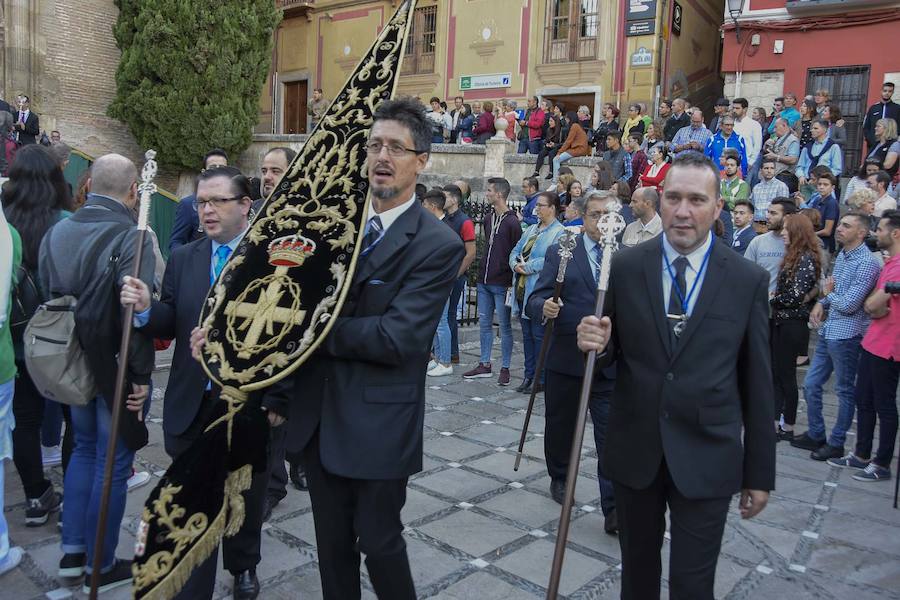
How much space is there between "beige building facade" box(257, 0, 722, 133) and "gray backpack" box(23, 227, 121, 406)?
19.6m

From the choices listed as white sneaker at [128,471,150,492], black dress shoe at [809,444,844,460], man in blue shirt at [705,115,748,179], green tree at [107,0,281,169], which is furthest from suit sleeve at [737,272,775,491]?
green tree at [107,0,281,169]

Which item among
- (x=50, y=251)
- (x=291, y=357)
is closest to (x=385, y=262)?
(x=291, y=357)

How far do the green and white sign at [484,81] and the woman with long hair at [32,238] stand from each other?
66.4ft

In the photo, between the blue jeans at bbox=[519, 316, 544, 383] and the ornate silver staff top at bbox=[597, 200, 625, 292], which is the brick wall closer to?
the blue jeans at bbox=[519, 316, 544, 383]

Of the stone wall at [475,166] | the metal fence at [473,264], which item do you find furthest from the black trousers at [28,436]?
the stone wall at [475,166]

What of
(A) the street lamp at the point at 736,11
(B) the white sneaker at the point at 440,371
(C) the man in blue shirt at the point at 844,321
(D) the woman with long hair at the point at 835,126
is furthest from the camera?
(A) the street lamp at the point at 736,11

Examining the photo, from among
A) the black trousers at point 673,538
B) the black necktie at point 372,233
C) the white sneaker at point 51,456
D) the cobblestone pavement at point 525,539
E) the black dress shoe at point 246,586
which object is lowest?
the cobblestone pavement at point 525,539

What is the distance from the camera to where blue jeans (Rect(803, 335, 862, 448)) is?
6078 mm

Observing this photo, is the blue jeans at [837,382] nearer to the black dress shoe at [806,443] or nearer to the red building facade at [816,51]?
the black dress shoe at [806,443]

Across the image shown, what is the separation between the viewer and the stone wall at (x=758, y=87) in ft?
62.5

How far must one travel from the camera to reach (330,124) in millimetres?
3031

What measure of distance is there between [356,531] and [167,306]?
4.69 ft

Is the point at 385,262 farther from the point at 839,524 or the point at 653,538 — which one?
the point at 839,524

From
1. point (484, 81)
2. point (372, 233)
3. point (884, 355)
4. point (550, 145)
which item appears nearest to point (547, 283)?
point (372, 233)
